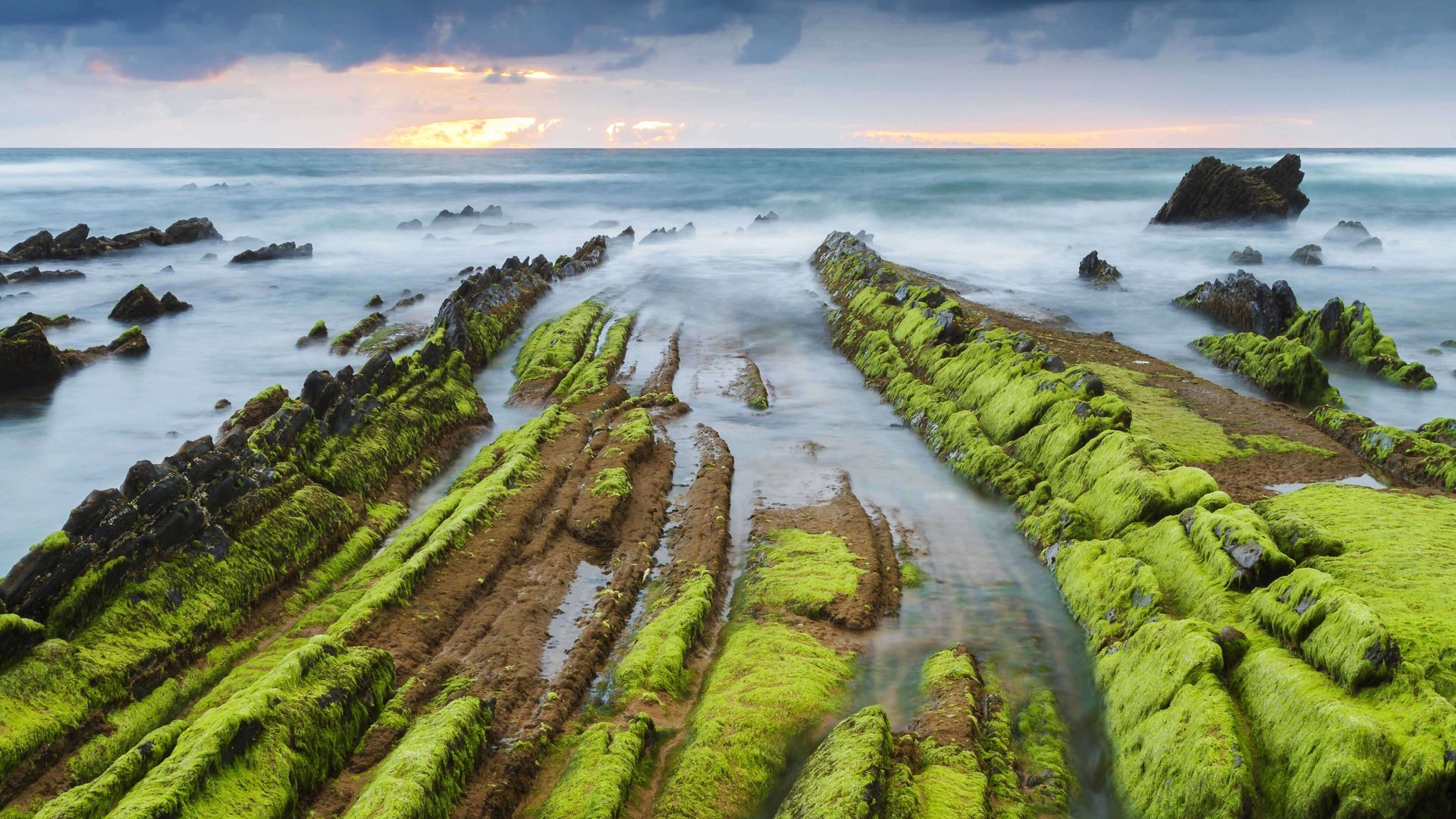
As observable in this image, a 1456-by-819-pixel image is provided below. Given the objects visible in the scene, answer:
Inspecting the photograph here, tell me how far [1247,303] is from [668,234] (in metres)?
38.2

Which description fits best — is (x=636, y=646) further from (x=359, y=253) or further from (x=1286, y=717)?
(x=359, y=253)

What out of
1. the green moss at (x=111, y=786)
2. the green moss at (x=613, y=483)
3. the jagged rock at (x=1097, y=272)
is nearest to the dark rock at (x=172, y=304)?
the green moss at (x=613, y=483)

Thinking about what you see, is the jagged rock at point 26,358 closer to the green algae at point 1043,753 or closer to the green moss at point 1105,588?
the green moss at point 1105,588

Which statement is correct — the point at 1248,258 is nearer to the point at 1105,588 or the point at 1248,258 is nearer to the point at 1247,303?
the point at 1247,303

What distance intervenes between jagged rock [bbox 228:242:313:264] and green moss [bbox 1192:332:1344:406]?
43.9 meters

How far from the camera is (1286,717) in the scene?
24.9 feet

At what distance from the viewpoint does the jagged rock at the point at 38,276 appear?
36688 millimetres

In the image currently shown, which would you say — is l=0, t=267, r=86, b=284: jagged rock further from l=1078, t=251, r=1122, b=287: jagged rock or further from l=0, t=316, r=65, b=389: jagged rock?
l=1078, t=251, r=1122, b=287: jagged rock

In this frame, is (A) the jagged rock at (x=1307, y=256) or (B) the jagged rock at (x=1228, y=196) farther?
(B) the jagged rock at (x=1228, y=196)

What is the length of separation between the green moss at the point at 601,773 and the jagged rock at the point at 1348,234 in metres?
54.5

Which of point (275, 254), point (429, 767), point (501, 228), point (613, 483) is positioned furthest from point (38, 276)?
point (429, 767)

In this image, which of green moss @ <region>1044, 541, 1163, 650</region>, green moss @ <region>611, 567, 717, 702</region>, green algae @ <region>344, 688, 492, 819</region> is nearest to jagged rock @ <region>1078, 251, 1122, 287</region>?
green moss @ <region>1044, 541, 1163, 650</region>

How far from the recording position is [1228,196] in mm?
51312

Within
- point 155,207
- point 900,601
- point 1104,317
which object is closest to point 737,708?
point 900,601
